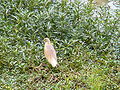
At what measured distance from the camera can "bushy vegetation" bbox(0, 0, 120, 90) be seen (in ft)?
13.6

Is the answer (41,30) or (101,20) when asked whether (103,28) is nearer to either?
(101,20)

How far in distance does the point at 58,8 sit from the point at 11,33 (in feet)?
3.69

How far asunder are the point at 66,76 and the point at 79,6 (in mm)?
1798

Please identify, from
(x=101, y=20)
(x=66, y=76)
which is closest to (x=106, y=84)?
(x=66, y=76)

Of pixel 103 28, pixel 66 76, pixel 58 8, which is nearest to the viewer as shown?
pixel 66 76

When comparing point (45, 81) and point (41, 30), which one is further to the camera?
point (41, 30)

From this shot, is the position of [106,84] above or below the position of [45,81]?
below

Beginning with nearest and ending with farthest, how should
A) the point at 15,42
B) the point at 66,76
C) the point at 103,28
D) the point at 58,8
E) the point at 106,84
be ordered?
the point at 106,84
the point at 66,76
the point at 15,42
the point at 103,28
the point at 58,8

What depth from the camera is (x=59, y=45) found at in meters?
4.77

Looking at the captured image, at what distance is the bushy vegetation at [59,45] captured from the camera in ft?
13.6

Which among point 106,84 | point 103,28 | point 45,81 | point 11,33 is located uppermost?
point 11,33

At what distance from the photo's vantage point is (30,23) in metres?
5.16

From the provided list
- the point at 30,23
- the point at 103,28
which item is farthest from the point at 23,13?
the point at 103,28

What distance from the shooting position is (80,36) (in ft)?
16.4
